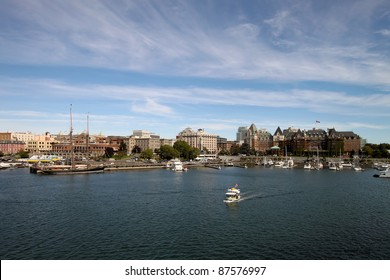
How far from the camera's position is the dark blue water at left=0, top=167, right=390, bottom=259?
31.2 metres

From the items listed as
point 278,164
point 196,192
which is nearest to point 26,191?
point 196,192

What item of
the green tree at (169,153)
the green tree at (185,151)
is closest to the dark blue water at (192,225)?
the green tree at (169,153)

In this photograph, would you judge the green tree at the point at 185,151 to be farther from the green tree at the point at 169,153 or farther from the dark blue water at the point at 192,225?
the dark blue water at the point at 192,225

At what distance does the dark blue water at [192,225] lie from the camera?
102 feet

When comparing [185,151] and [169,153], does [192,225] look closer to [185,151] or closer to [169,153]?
[169,153]

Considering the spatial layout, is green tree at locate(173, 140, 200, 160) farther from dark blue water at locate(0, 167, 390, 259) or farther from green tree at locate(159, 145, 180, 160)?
dark blue water at locate(0, 167, 390, 259)

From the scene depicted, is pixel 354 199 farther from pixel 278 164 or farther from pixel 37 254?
pixel 278 164

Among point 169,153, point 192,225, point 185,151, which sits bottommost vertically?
point 192,225

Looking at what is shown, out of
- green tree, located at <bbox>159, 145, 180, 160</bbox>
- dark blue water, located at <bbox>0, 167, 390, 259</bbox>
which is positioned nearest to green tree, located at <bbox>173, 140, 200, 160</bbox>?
green tree, located at <bbox>159, 145, 180, 160</bbox>

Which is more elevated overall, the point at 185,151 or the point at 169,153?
the point at 185,151

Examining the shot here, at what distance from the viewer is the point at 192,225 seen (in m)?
40.3

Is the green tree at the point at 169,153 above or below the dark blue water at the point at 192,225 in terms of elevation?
above

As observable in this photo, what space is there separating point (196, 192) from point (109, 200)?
17.0 meters

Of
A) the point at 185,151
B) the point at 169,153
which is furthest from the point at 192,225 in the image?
the point at 185,151
